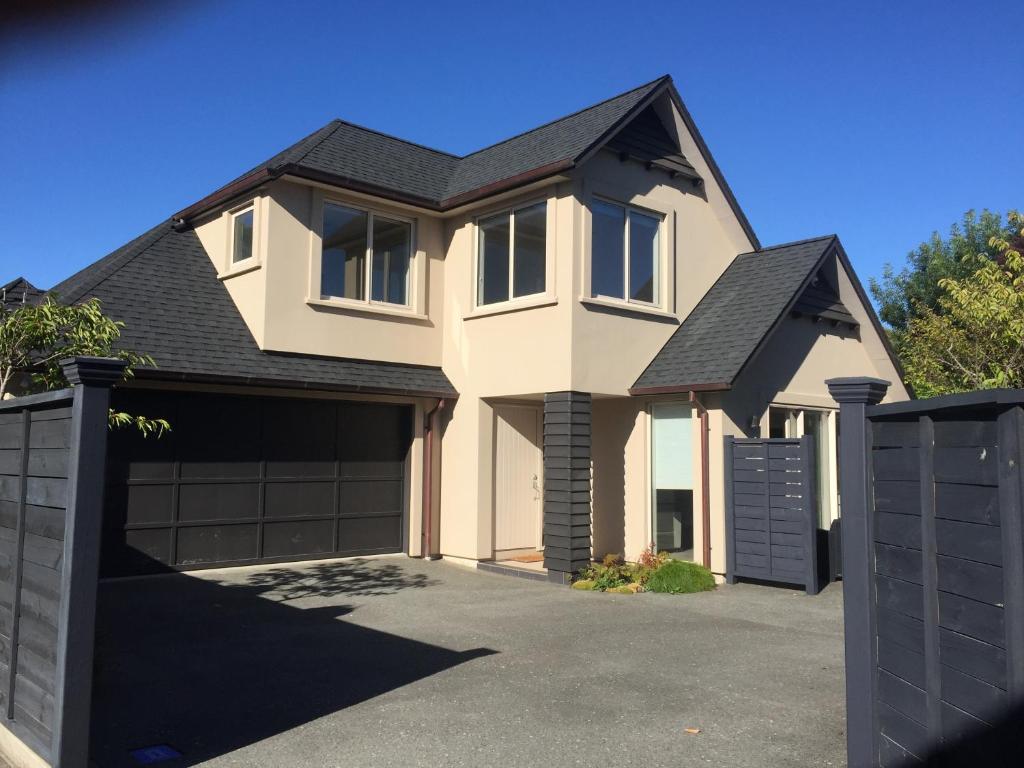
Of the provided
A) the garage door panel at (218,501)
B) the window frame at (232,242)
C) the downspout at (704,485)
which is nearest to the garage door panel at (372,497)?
the garage door panel at (218,501)

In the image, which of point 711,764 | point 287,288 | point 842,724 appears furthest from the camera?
point 287,288

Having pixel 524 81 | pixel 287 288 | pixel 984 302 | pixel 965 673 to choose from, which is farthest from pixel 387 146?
pixel 965 673

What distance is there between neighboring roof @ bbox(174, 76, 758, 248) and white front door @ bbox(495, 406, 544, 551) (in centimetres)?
369

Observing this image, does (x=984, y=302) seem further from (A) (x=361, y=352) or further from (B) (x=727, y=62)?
(A) (x=361, y=352)

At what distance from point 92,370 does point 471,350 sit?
375 inches

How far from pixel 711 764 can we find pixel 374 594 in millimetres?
6514

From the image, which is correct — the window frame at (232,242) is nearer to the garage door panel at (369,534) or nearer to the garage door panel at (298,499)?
the garage door panel at (298,499)

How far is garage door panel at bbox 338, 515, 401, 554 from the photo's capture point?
13.5 meters

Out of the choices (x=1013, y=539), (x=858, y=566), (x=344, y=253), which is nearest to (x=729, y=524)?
(x=344, y=253)

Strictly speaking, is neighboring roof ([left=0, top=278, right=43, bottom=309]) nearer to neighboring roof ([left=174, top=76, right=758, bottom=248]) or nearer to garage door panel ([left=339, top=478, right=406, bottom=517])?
neighboring roof ([left=174, top=76, right=758, bottom=248])

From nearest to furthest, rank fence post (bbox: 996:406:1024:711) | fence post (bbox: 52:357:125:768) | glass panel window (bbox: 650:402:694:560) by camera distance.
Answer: fence post (bbox: 996:406:1024:711) < fence post (bbox: 52:357:125:768) < glass panel window (bbox: 650:402:694:560)

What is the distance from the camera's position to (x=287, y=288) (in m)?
12.8

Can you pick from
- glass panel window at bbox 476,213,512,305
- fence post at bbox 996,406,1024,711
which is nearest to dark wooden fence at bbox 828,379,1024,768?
fence post at bbox 996,406,1024,711

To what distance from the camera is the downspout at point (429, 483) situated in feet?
45.5
